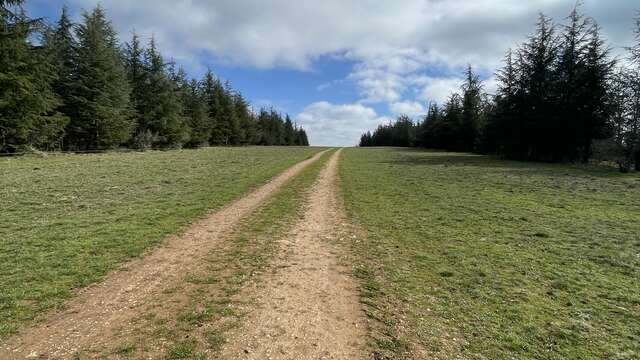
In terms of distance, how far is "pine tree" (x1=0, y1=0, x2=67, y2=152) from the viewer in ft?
97.5

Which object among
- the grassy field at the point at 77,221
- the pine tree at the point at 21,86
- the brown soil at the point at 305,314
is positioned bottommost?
the brown soil at the point at 305,314

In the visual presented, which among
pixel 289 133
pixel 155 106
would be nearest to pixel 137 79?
pixel 155 106

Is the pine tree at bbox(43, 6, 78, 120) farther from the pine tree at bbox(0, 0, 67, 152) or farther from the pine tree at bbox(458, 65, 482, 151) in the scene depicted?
the pine tree at bbox(458, 65, 482, 151)

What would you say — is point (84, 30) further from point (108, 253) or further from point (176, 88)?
point (108, 253)

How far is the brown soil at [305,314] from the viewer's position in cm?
484

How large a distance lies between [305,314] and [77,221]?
28.2 feet

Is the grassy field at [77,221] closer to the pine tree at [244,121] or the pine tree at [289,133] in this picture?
the pine tree at [244,121]

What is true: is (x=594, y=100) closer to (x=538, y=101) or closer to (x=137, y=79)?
(x=538, y=101)

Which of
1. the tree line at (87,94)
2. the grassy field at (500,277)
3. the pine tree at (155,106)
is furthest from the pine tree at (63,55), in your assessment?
the grassy field at (500,277)

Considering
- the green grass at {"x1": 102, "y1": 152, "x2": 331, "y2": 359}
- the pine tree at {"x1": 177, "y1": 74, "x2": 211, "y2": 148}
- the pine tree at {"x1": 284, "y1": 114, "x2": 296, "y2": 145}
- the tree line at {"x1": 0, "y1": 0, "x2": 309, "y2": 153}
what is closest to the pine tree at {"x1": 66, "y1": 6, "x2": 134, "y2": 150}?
the tree line at {"x1": 0, "y1": 0, "x2": 309, "y2": 153}

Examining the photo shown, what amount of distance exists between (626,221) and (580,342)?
9.96 m

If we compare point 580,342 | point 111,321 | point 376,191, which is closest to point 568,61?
point 376,191

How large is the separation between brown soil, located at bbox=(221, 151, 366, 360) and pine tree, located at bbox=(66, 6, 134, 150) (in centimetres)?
4228

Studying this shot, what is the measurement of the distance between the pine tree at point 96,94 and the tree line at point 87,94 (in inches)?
3.8
